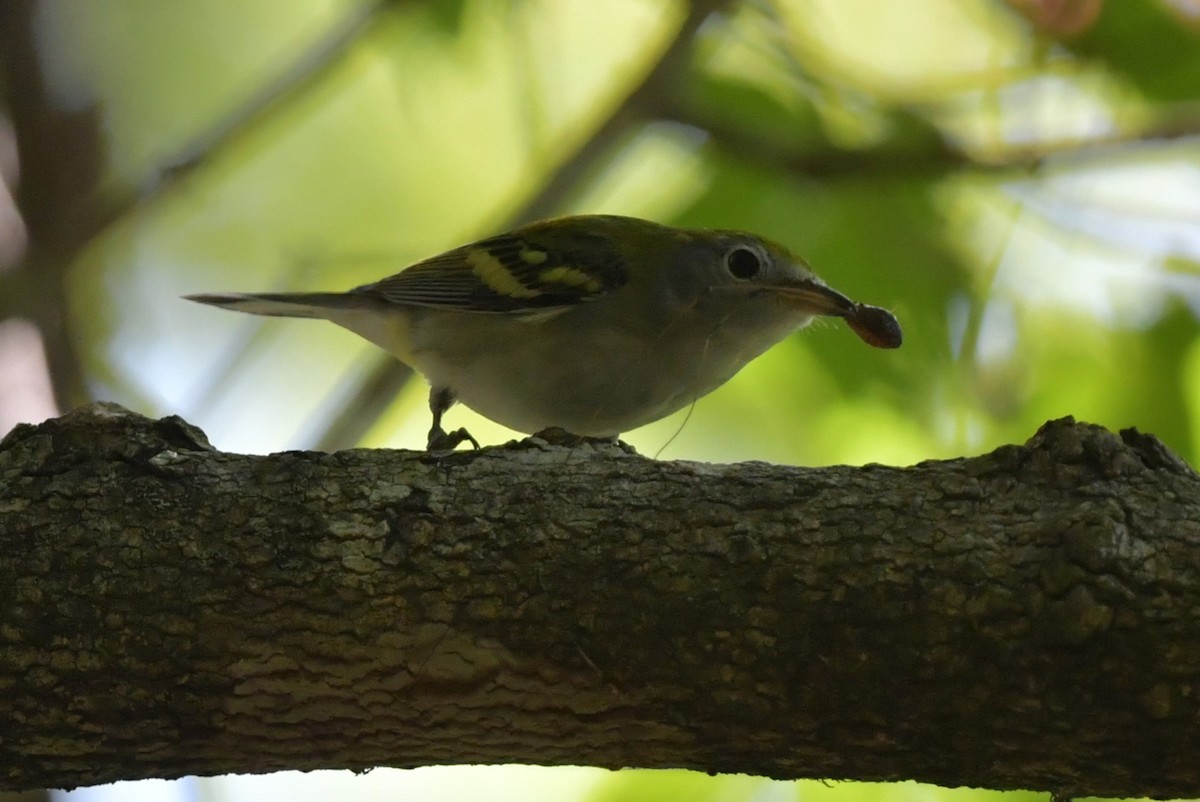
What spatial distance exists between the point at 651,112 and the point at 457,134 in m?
2.06

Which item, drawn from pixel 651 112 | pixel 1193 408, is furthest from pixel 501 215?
pixel 1193 408

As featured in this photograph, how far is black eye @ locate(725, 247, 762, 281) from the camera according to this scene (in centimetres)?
423

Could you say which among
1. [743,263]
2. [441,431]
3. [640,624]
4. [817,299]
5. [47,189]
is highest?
[47,189]

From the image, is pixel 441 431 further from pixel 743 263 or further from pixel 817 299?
pixel 817 299

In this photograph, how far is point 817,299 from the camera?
407cm

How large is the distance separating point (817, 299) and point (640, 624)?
1711mm

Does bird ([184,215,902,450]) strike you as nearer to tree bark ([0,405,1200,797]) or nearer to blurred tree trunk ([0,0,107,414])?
blurred tree trunk ([0,0,107,414])

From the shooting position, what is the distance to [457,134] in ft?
22.3

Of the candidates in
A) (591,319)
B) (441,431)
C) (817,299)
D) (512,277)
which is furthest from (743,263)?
(441,431)

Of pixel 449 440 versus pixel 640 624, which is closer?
pixel 640 624

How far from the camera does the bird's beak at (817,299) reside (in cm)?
407

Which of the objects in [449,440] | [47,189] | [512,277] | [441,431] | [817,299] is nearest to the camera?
[449,440]

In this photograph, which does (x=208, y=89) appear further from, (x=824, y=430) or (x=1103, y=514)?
(x=1103, y=514)

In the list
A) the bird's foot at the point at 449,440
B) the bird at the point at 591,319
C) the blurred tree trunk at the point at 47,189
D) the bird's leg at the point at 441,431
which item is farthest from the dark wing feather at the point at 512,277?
the blurred tree trunk at the point at 47,189
